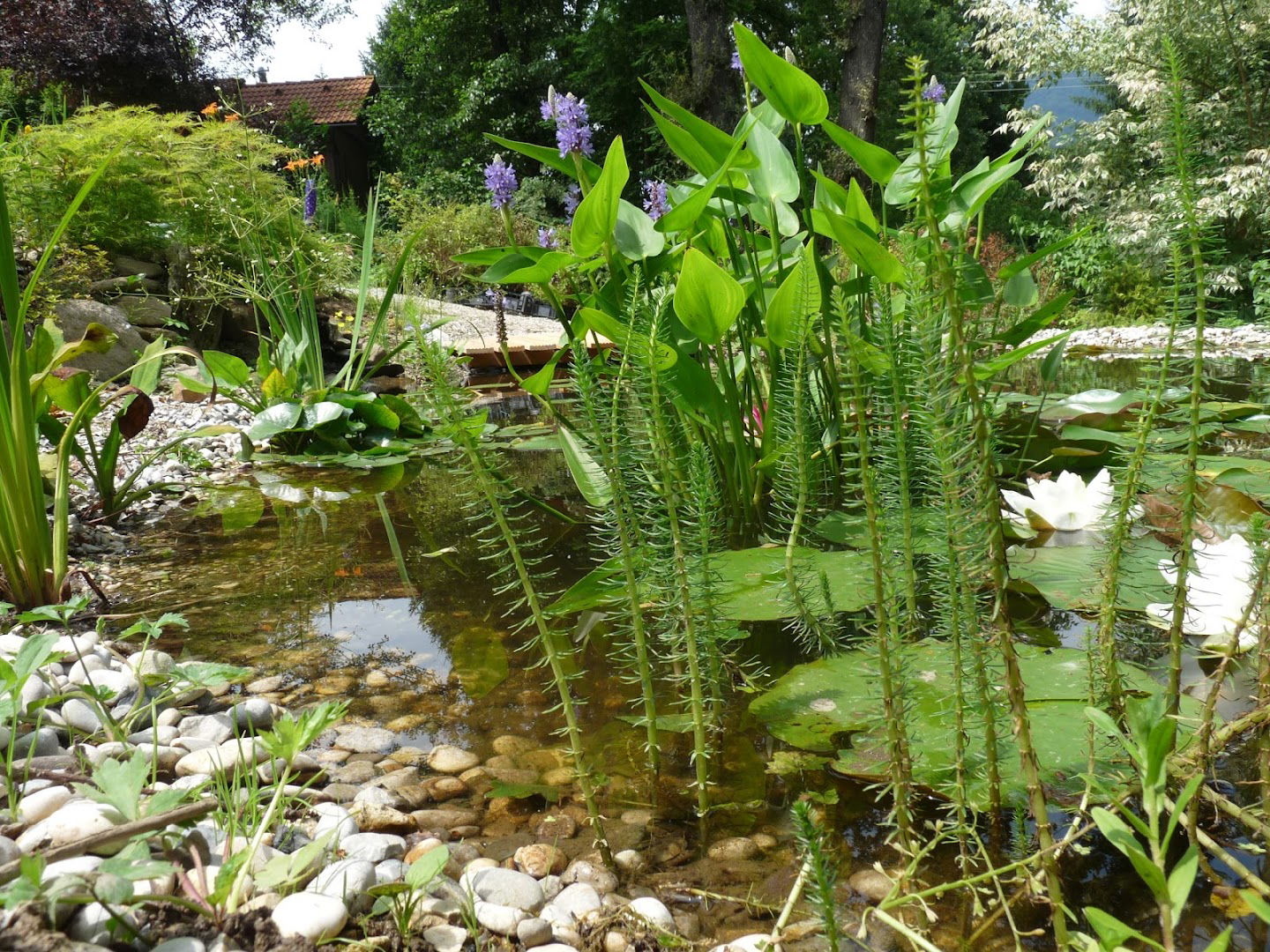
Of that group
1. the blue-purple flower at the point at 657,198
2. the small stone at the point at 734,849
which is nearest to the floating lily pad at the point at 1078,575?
the small stone at the point at 734,849

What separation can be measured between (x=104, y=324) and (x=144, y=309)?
0.85 meters

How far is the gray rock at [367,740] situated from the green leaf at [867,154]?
113cm

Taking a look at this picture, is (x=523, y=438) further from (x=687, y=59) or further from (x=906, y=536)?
(x=687, y=59)

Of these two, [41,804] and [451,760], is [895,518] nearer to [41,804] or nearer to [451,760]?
[451,760]

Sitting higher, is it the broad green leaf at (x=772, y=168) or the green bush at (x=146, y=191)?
the green bush at (x=146, y=191)

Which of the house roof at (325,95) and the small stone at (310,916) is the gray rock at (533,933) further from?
the house roof at (325,95)

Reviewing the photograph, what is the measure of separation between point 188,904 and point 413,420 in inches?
142

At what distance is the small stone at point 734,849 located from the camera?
3.39 ft

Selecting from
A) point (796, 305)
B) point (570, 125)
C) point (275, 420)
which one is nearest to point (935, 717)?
point (796, 305)

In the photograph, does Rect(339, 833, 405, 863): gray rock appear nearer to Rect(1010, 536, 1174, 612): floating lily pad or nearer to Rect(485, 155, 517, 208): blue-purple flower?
Rect(1010, 536, 1174, 612): floating lily pad

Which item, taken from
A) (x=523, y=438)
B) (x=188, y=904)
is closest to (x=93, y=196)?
(x=523, y=438)

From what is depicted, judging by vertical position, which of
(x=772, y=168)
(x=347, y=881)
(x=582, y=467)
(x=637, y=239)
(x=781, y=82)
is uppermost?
(x=781, y=82)

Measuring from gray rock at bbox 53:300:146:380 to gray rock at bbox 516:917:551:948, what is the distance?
14.6ft

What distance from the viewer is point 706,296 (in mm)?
1296
